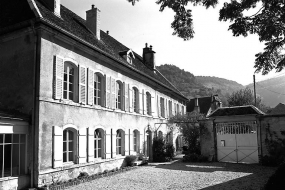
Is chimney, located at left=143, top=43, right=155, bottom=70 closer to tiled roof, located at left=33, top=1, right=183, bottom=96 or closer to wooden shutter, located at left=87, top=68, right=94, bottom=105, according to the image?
tiled roof, located at left=33, top=1, right=183, bottom=96

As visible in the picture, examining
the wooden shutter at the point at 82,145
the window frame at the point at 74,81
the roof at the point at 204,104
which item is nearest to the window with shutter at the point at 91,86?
the window frame at the point at 74,81

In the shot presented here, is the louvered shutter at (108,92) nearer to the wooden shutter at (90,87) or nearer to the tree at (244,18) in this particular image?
the wooden shutter at (90,87)

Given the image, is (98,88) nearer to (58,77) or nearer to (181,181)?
(58,77)

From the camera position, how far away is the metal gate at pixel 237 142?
17312 millimetres

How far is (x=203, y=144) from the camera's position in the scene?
1881cm

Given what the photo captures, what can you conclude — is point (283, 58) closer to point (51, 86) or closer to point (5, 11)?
point (51, 86)

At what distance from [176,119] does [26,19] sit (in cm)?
1417

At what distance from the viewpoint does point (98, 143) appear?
13953 mm

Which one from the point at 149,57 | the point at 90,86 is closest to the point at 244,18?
the point at 90,86

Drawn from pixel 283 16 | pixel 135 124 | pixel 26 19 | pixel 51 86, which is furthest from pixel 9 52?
pixel 283 16

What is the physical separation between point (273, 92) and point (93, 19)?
118 meters

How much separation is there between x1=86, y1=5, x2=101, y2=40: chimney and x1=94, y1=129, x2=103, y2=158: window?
618cm

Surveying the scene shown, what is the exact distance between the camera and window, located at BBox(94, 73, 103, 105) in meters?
14.1

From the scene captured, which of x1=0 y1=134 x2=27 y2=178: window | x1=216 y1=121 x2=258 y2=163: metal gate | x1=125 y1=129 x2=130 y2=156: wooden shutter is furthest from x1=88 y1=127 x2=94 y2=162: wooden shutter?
x1=216 y1=121 x2=258 y2=163: metal gate
